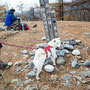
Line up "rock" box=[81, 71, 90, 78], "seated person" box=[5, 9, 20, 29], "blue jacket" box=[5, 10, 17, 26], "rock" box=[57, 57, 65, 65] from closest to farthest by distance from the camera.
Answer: "rock" box=[81, 71, 90, 78] → "rock" box=[57, 57, 65, 65] → "blue jacket" box=[5, 10, 17, 26] → "seated person" box=[5, 9, 20, 29]

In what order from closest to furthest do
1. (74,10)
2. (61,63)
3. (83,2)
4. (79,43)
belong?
(61,63) < (79,43) < (83,2) < (74,10)

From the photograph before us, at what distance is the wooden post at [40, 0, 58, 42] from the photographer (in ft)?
10.7

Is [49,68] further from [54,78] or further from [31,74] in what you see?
[31,74]

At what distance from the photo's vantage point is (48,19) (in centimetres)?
348

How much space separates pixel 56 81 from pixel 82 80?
71 cm

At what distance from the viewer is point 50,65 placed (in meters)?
2.87

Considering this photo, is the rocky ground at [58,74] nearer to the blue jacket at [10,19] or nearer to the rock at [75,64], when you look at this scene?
the rock at [75,64]

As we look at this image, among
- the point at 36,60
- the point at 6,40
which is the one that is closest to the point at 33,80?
the point at 36,60

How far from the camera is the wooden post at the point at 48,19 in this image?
327cm

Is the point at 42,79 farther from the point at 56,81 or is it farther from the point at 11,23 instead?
the point at 11,23

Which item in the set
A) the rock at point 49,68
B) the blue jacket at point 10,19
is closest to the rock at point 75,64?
the rock at point 49,68

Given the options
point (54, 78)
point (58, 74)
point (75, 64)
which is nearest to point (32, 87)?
point (54, 78)

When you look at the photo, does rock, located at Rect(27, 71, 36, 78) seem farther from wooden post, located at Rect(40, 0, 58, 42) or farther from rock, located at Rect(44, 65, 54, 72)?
wooden post, located at Rect(40, 0, 58, 42)

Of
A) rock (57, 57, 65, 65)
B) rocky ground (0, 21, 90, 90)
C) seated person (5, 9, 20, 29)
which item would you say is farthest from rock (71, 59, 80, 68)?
seated person (5, 9, 20, 29)
